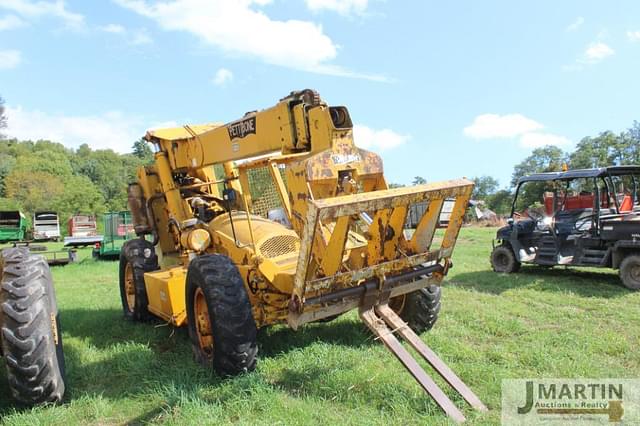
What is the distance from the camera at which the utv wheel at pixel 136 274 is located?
21.8ft

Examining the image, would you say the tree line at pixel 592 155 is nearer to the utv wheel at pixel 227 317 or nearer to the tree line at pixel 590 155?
the tree line at pixel 590 155

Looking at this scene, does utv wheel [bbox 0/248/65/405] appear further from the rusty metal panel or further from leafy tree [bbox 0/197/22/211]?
leafy tree [bbox 0/197/22/211]

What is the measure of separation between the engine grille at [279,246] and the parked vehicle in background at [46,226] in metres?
32.1

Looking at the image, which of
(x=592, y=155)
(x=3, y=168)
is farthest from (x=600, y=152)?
(x=3, y=168)

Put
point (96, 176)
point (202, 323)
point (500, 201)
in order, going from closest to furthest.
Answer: point (202, 323) → point (500, 201) → point (96, 176)

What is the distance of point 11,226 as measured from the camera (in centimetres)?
2836

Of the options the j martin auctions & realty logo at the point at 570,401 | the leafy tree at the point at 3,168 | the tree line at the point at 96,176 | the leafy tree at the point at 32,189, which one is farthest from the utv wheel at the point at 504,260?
the leafy tree at the point at 3,168

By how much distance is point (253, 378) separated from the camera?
13.6 feet

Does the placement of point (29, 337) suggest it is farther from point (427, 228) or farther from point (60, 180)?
point (60, 180)

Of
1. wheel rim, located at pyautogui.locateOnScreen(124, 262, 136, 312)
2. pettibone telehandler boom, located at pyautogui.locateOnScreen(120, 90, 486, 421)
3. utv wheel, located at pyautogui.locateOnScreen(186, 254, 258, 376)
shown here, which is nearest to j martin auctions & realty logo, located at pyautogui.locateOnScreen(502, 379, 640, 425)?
pettibone telehandler boom, located at pyautogui.locateOnScreen(120, 90, 486, 421)

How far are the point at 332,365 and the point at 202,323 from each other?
1.31 meters

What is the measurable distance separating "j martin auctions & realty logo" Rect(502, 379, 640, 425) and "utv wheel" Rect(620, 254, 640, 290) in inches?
186

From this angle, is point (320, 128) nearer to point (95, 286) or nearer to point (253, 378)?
point (253, 378)

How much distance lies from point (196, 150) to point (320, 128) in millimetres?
2573
